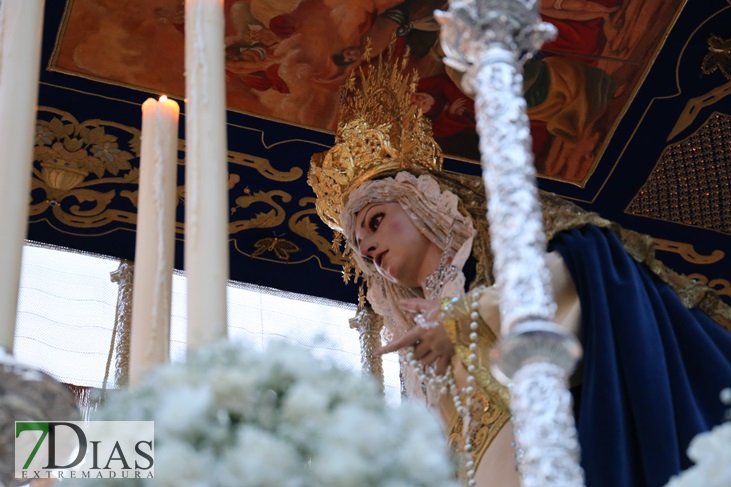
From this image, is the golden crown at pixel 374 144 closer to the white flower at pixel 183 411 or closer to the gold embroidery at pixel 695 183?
the gold embroidery at pixel 695 183

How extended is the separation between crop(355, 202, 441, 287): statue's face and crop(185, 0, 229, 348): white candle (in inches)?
65.9

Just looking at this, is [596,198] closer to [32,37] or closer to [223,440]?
[32,37]

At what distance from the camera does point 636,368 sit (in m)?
2.72

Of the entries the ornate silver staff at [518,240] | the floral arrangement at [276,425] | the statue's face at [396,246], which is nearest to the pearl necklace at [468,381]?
the statue's face at [396,246]

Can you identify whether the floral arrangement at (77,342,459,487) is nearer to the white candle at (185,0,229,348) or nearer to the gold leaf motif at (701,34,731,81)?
the white candle at (185,0,229,348)

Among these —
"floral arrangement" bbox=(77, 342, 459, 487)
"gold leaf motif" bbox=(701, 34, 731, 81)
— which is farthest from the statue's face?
"floral arrangement" bbox=(77, 342, 459, 487)

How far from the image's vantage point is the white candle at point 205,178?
5.28 ft

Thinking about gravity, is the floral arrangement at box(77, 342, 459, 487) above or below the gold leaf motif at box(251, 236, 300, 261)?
below

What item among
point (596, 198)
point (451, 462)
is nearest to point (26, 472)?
point (451, 462)

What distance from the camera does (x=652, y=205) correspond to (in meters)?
4.98

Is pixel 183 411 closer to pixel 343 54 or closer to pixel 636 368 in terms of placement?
pixel 636 368

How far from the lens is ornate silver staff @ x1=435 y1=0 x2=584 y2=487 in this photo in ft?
5.40

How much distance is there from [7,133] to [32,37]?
0.24m

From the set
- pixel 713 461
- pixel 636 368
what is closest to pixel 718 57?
pixel 636 368
